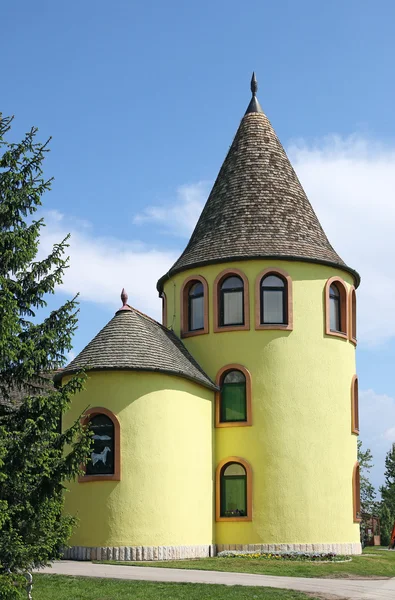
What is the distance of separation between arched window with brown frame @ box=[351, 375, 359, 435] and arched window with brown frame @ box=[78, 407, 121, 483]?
876cm

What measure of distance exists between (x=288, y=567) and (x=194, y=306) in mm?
10205

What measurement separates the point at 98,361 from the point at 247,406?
5.55 m

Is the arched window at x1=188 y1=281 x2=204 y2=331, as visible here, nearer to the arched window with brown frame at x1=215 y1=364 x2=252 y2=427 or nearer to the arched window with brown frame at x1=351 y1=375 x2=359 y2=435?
the arched window with brown frame at x1=215 y1=364 x2=252 y2=427

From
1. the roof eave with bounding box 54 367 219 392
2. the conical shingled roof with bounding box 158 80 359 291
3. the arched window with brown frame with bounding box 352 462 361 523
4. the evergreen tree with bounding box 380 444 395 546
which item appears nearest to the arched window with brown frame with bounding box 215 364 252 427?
the roof eave with bounding box 54 367 219 392

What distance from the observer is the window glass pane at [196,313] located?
2981 cm

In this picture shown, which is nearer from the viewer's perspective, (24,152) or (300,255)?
(24,152)

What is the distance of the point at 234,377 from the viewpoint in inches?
1139

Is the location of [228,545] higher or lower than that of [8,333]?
lower

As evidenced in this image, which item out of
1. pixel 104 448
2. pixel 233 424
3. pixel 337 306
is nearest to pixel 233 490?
pixel 233 424

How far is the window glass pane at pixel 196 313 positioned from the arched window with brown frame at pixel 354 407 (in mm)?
5598

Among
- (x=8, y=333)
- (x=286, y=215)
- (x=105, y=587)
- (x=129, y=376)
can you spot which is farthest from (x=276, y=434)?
(x=8, y=333)

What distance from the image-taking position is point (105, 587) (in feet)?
57.9

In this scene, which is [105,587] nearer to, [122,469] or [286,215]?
[122,469]

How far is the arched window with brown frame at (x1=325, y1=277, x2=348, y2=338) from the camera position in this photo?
29469 mm
